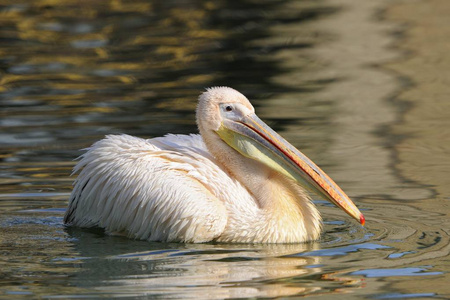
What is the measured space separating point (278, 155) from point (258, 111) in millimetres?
4456

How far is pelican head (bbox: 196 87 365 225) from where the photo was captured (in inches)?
251

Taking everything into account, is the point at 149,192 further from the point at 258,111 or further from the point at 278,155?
the point at 258,111

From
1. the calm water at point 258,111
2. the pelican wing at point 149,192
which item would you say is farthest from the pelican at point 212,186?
the calm water at point 258,111

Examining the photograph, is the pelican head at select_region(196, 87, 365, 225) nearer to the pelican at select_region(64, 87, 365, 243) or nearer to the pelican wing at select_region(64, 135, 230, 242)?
the pelican at select_region(64, 87, 365, 243)

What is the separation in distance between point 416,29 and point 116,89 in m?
6.23

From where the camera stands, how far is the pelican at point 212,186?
6223 millimetres

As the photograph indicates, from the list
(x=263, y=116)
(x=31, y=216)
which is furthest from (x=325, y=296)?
(x=263, y=116)

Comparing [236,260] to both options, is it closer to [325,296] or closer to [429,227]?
[325,296]

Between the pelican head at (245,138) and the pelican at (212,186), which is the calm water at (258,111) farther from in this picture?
the pelican head at (245,138)

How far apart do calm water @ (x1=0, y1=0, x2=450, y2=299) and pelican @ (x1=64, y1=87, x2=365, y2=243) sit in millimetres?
137

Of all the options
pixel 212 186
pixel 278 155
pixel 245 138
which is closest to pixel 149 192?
pixel 212 186

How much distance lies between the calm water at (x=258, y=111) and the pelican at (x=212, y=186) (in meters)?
0.14

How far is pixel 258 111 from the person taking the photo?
1086 centimetres

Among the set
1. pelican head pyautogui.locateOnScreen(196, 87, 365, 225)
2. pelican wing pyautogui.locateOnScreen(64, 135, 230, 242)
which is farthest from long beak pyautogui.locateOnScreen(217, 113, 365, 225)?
pelican wing pyautogui.locateOnScreen(64, 135, 230, 242)
